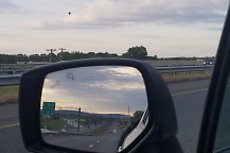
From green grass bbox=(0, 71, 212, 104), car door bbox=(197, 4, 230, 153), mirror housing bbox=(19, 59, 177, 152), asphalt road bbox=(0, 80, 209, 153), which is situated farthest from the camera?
green grass bbox=(0, 71, 212, 104)

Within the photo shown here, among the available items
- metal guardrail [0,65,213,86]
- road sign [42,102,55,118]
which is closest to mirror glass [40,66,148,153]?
road sign [42,102,55,118]

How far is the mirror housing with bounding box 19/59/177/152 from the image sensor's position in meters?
2.37

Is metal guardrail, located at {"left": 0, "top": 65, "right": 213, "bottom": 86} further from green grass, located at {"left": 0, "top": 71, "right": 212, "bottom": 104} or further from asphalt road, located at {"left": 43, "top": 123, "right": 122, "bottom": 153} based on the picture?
asphalt road, located at {"left": 43, "top": 123, "right": 122, "bottom": 153}

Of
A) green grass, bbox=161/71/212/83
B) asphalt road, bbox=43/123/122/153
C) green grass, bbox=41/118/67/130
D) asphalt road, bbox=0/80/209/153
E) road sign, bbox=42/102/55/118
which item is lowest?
green grass, bbox=161/71/212/83

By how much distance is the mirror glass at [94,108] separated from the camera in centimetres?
261

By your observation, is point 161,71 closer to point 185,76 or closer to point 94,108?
point 185,76

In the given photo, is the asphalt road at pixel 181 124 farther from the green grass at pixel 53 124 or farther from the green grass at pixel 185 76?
the green grass at pixel 185 76

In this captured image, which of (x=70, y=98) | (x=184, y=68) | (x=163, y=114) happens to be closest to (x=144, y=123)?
(x=163, y=114)

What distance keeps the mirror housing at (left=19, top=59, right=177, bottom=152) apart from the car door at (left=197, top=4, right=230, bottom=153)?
0.18 meters

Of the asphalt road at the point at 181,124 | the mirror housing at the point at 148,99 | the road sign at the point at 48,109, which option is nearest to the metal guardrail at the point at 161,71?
the asphalt road at the point at 181,124

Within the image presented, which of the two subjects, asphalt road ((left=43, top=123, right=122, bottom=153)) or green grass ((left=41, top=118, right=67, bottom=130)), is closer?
asphalt road ((left=43, top=123, right=122, bottom=153))

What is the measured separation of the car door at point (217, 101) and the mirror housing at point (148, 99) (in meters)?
0.18

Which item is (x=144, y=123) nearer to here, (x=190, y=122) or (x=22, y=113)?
(x=22, y=113)

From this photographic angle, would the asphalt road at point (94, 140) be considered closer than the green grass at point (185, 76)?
→ Yes
